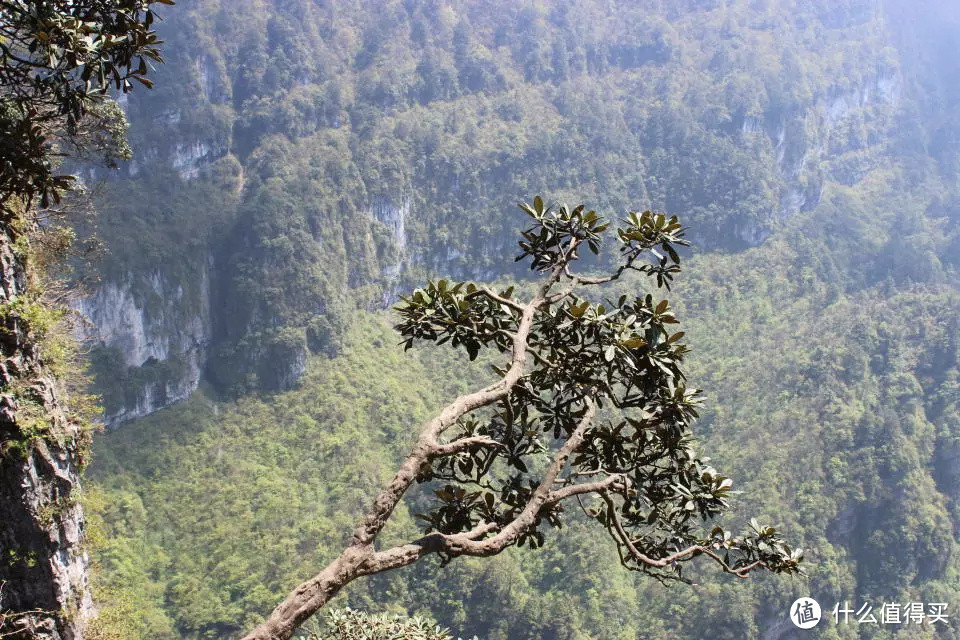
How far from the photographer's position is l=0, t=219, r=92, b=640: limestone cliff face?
6301 mm

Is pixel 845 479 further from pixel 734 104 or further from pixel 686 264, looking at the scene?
pixel 734 104

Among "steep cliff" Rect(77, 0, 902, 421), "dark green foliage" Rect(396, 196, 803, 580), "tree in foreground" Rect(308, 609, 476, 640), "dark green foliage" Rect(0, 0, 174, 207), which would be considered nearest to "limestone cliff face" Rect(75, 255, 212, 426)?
"steep cliff" Rect(77, 0, 902, 421)

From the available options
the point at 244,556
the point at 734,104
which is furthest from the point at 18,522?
the point at 734,104

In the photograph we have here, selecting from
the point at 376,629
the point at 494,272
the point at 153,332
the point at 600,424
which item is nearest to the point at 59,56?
the point at 600,424

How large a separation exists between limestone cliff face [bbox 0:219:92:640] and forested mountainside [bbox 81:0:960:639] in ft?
4.26

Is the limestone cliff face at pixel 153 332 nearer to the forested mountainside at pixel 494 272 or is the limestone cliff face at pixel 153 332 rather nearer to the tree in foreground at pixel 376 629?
the forested mountainside at pixel 494 272

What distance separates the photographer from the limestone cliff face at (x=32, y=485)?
20.7ft

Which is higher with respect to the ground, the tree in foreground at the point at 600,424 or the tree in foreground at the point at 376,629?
the tree in foreground at the point at 600,424

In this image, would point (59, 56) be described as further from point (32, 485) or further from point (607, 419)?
point (32, 485)

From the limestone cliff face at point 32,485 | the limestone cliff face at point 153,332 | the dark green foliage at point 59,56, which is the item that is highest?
the dark green foliage at point 59,56

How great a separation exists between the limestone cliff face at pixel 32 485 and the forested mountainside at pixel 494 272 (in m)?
1.30

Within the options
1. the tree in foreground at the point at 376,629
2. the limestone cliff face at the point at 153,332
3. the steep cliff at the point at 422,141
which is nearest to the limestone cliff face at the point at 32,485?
the tree in foreground at the point at 376,629

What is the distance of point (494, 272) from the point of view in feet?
226

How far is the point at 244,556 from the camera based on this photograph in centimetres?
3872
